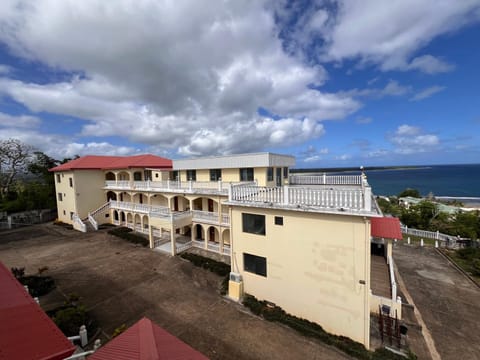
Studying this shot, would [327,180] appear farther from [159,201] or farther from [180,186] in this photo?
[159,201]

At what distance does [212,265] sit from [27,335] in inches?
473

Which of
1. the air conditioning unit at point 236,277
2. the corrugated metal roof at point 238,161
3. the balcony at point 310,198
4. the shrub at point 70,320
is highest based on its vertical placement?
the corrugated metal roof at point 238,161

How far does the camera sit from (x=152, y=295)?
38.5 feet

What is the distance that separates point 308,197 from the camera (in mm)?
9242

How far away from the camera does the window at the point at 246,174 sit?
1719 centimetres

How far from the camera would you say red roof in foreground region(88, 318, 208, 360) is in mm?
3654

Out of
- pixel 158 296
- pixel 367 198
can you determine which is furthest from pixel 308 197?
pixel 158 296

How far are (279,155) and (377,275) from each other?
10.5 meters

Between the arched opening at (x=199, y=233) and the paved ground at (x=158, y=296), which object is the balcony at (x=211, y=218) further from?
the paved ground at (x=158, y=296)

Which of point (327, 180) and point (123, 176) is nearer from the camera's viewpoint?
point (327, 180)

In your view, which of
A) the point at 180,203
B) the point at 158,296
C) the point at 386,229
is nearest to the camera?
the point at 386,229

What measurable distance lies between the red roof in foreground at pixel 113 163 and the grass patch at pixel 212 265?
1405cm

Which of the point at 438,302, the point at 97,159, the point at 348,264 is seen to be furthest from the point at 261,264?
the point at 97,159

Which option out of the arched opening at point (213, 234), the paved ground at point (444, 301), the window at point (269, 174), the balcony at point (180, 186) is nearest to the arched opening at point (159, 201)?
the balcony at point (180, 186)
